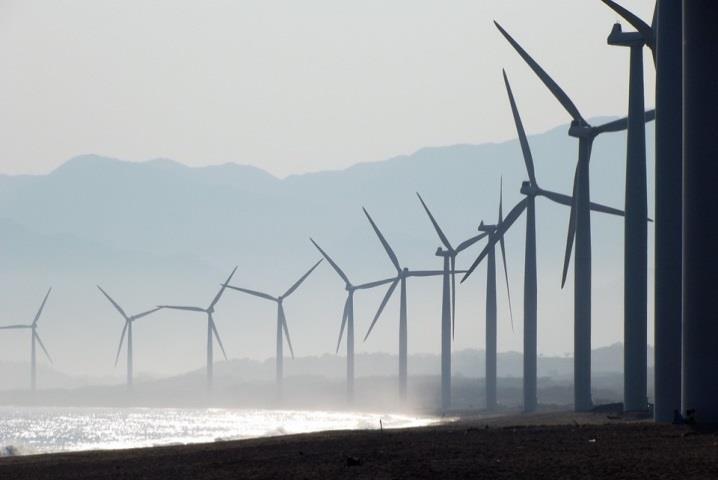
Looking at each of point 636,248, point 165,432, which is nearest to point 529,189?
point 636,248

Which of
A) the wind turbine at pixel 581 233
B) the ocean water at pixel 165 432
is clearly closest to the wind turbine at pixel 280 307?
the ocean water at pixel 165 432

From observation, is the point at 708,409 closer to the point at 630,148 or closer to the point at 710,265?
the point at 710,265

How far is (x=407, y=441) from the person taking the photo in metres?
29.3

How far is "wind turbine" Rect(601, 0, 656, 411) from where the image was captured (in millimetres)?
52688

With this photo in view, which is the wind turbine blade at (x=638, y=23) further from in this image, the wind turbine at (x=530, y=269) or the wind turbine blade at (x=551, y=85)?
the wind turbine at (x=530, y=269)

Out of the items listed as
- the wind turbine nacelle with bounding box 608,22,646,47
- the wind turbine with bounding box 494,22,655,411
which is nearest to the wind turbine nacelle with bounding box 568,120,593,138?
the wind turbine with bounding box 494,22,655,411

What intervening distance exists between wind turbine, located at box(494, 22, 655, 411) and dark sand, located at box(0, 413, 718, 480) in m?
31.7

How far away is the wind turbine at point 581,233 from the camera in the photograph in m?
63.9

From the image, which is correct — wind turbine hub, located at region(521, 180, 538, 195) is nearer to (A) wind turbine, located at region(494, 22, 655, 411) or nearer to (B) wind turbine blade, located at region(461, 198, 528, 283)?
(B) wind turbine blade, located at region(461, 198, 528, 283)

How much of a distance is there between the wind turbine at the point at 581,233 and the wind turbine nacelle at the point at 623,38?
5.09 meters

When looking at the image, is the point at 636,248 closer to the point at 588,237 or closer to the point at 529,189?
the point at 588,237

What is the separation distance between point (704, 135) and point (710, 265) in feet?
7.85

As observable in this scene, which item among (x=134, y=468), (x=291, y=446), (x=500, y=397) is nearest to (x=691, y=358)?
(x=291, y=446)

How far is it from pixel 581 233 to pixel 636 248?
471 inches
